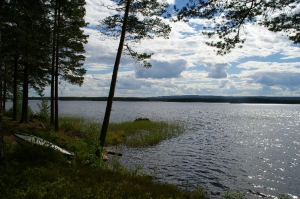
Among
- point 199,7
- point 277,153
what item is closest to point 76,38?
point 199,7

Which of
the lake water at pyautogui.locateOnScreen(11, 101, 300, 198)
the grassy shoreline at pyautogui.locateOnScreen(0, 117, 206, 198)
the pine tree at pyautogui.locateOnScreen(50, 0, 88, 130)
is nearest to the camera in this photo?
the grassy shoreline at pyautogui.locateOnScreen(0, 117, 206, 198)

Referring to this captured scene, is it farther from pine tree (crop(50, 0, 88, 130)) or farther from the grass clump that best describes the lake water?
pine tree (crop(50, 0, 88, 130))

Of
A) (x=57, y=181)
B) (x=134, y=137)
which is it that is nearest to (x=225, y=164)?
(x=134, y=137)

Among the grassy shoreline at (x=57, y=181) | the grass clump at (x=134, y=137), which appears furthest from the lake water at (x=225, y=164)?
the grassy shoreline at (x=57, y=181)

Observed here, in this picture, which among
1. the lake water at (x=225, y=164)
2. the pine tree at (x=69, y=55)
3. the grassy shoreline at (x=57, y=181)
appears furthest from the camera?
the pine tree at (x=69, y=55)

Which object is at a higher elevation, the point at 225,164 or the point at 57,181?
the point at 57,181

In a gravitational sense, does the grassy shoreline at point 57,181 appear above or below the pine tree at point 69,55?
below

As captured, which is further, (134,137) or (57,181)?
(134,137)

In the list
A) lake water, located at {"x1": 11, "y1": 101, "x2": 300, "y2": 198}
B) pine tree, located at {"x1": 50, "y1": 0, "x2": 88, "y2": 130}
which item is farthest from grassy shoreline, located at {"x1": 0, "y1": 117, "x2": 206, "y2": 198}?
pine tree, located at {"x1": 50, "y1": 0, "x2": 88, "y2": 130}

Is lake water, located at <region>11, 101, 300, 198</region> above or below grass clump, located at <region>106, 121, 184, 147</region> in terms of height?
below

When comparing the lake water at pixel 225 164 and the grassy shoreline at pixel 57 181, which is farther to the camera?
the lake water at pixel 225 164

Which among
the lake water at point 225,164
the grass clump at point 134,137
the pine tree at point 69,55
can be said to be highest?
the pine tree at point 69,55

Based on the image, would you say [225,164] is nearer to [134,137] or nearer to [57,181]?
[134,137]

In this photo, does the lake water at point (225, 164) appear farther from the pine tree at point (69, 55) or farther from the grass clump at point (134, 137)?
the pine tree at point (69, 55)
